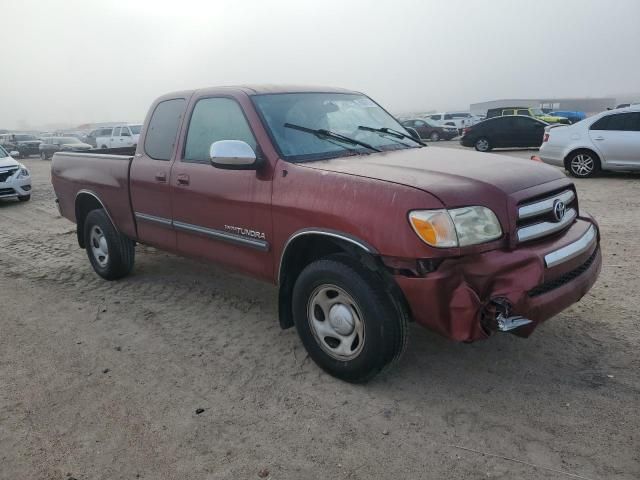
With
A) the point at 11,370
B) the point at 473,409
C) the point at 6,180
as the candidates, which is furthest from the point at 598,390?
the point at 6,180

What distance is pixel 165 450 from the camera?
2.79 meters

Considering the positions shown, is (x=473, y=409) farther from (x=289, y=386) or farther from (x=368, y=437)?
(x=289, y=386)

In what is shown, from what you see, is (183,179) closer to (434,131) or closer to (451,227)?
(451,227)

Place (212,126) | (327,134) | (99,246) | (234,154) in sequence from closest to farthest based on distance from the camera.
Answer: (234,154) < (327,134) < (212,126) < (99,246)

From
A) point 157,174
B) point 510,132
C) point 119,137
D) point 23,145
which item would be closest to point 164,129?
point 157,174

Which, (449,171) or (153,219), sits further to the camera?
(153,219)

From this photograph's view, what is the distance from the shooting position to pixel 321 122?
4.01 meters

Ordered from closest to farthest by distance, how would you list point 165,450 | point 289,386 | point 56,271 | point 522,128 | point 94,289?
point 165,450
point 289,386
point 94,289
point 56,271
point 522,128

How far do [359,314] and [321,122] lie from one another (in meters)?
1.61

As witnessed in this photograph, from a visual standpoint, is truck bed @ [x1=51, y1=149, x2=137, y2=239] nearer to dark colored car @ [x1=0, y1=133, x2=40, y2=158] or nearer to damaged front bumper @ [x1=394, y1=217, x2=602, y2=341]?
damaged front bumper @ [x1=394, y1=217, x2=602, y2=341]

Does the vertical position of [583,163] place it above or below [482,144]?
above

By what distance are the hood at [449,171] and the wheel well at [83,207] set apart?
3205 mm

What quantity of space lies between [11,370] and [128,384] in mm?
946

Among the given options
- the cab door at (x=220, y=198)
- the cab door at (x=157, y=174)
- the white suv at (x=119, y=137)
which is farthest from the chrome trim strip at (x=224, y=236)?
the white suv at (x=119, y=137)
